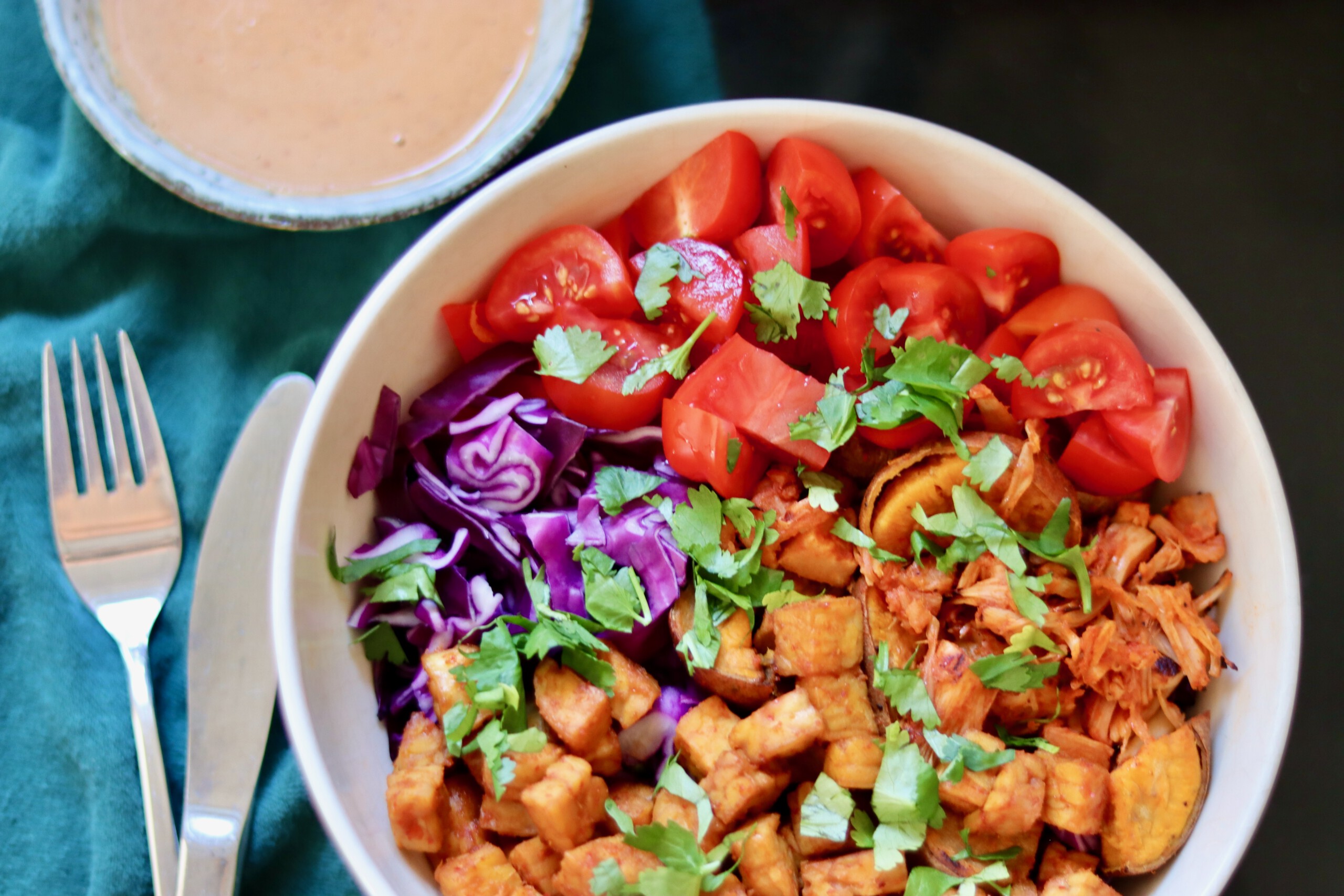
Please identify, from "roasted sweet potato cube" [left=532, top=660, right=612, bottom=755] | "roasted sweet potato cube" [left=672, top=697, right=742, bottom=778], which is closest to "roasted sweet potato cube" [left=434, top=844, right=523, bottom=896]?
"roasted sweet potato cube" [left=532, top=660, right=612, bottom=755]

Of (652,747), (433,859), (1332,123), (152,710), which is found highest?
(1332,123)

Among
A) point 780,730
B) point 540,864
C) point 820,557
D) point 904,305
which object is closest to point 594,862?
point 540,864

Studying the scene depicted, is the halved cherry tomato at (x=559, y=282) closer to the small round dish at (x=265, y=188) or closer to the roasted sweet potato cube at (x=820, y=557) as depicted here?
the small round dish at (x=265, y=188)

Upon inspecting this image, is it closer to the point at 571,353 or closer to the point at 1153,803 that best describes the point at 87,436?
the point at 571,353

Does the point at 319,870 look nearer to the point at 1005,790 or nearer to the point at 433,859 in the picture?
the point at 433,859

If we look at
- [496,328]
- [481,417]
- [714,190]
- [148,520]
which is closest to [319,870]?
[148,520]
